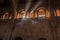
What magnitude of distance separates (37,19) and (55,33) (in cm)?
168

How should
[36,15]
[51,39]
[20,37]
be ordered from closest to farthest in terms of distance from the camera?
[51,39]
[20,37]
[36,15]

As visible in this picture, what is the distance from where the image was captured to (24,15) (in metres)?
10.2

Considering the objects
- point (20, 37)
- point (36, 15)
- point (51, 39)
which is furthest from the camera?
point (36, 15)

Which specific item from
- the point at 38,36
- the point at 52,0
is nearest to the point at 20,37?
the point at 38,36

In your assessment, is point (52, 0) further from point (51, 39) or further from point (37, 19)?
point (51, 39)

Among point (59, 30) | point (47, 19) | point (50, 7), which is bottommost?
point (59, 30)

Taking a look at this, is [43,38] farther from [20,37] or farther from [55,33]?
[20,37]

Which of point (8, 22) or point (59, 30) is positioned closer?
point (59, 30)

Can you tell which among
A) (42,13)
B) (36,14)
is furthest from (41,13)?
(36,14)

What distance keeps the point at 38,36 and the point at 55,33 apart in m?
1.18

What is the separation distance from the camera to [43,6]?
10188 mm

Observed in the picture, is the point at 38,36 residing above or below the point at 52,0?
below

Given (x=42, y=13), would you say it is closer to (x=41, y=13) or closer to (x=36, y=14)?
(x=41, y=13)

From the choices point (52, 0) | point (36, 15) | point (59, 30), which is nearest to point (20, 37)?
point (36, 15)
